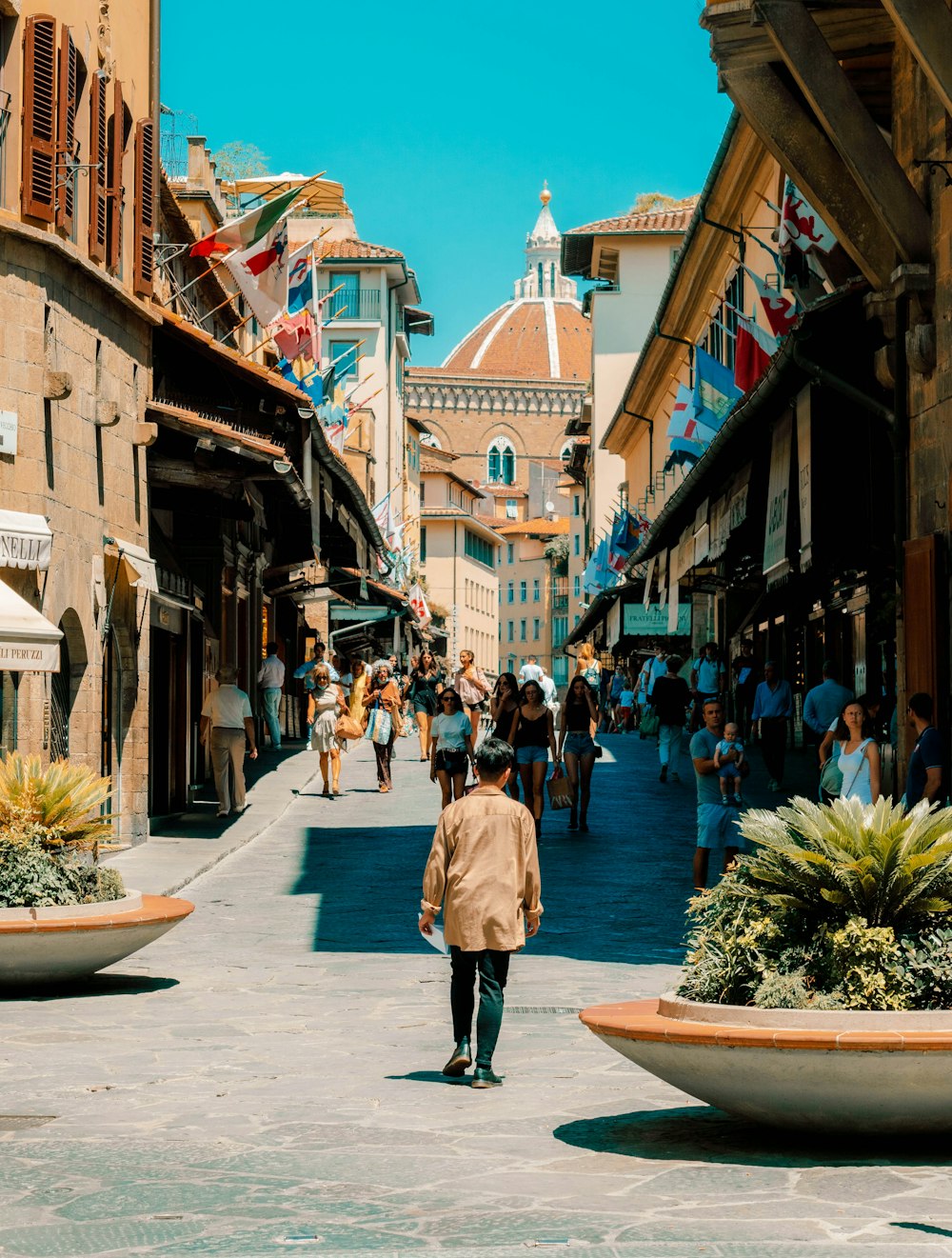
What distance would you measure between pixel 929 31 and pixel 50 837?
6828 mm

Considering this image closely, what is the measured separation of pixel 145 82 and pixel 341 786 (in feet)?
32.1

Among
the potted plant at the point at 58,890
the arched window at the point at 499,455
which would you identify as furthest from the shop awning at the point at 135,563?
the arched window at the point at 499,455

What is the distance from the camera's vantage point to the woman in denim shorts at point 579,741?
19812mm

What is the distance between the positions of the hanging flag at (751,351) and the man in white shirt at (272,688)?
10685 mm

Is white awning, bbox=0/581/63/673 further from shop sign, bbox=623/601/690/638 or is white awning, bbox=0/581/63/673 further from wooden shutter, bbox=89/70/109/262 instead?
shop sign, bbox=623/601/690/638

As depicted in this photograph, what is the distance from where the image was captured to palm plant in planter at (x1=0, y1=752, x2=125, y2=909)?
1048 cm

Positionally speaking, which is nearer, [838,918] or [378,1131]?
[838,918]

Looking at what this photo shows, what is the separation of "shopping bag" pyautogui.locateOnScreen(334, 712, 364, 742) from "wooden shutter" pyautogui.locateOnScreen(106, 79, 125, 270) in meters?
7.83

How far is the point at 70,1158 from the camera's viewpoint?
21.6 ft

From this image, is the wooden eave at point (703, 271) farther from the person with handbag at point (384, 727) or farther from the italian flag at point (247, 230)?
the person with handbag at point (384, 727)

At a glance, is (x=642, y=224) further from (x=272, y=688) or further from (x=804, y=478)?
(x=804, y=478)

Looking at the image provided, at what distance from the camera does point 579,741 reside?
19.8 m

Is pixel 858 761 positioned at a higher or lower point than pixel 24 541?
lower

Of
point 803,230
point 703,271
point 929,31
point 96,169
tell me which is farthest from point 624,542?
point 929,31
